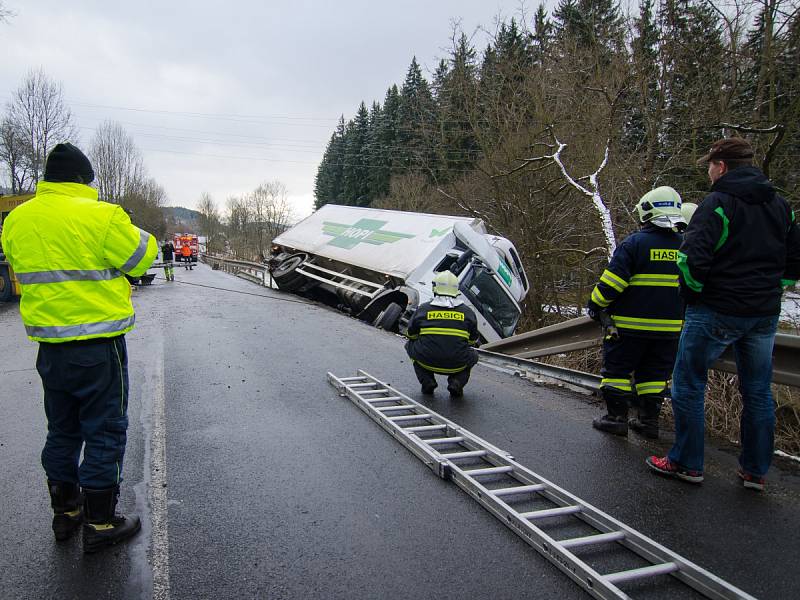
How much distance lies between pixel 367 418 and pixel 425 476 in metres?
1.38

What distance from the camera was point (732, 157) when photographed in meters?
3.43

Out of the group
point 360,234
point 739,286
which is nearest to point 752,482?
point 739,286

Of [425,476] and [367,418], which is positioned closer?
[425,476]

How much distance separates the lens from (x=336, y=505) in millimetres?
3371

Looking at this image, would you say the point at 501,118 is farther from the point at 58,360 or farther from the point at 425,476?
the point at 58,360

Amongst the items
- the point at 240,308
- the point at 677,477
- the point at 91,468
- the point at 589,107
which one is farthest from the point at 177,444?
the point at 589,107

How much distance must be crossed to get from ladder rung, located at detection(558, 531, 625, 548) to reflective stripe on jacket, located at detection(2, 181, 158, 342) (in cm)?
254

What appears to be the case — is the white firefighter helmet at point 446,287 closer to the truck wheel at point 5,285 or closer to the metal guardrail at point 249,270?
the metal guardrail at point 249,270

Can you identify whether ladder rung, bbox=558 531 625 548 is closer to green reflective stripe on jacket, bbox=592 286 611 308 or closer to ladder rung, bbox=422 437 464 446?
ladder rung, bbox=422 437 464 446

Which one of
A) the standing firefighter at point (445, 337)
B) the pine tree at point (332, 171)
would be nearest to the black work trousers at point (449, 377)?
the standing firefighter at point (445, 337)

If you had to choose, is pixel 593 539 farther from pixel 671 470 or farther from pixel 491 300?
pixel 491 300

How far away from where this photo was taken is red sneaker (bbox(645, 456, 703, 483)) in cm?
362

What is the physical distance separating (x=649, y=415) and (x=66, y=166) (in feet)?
14.6

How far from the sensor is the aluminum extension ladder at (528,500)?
2.52 metres
